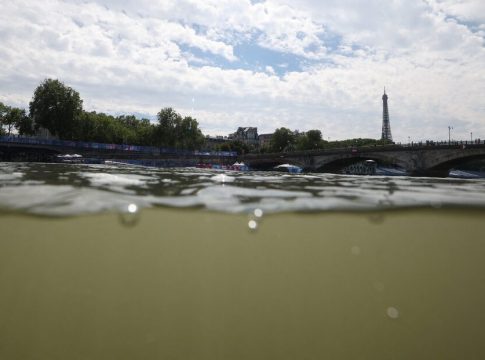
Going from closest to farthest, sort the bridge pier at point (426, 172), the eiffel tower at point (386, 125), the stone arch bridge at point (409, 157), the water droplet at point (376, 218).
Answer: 1. the water droplet at point (376, 218)
2. the stone arch bridge at point (409, 157)
3. the bridge pier at point (426, 172)
4. the eiffel tower at point (386, 125)

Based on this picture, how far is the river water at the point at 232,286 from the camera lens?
2.19 metres

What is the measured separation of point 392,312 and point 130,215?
4.08 m

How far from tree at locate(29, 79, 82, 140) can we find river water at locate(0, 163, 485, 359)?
72397mm

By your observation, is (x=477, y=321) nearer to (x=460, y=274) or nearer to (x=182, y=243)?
(x=460, y=274)

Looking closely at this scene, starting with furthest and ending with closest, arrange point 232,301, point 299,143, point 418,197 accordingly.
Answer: point 299,143 < point 418,197 < point 232,301

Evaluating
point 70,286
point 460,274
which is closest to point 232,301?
point 70,286

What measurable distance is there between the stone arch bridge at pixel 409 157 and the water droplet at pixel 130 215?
56589 millimetres

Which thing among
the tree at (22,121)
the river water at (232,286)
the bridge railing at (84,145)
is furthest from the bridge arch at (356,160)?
the tree at (22,121)

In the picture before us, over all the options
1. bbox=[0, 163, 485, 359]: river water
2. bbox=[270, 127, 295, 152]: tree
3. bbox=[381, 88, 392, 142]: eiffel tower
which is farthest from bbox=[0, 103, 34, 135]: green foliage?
bbox=[381, 88, 392, 142]: eiffel tower

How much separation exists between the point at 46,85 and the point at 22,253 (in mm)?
76900

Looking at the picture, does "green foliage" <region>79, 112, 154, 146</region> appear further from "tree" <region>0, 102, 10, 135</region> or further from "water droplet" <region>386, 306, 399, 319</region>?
"water droplet" <region>386, 306, 399, 319</region>

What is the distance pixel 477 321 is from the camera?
2.50 metres

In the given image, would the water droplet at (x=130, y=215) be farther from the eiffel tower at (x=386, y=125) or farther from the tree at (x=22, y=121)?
the eiffel tower at (x=386, y=125)

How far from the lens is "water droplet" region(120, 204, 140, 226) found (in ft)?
16.5
